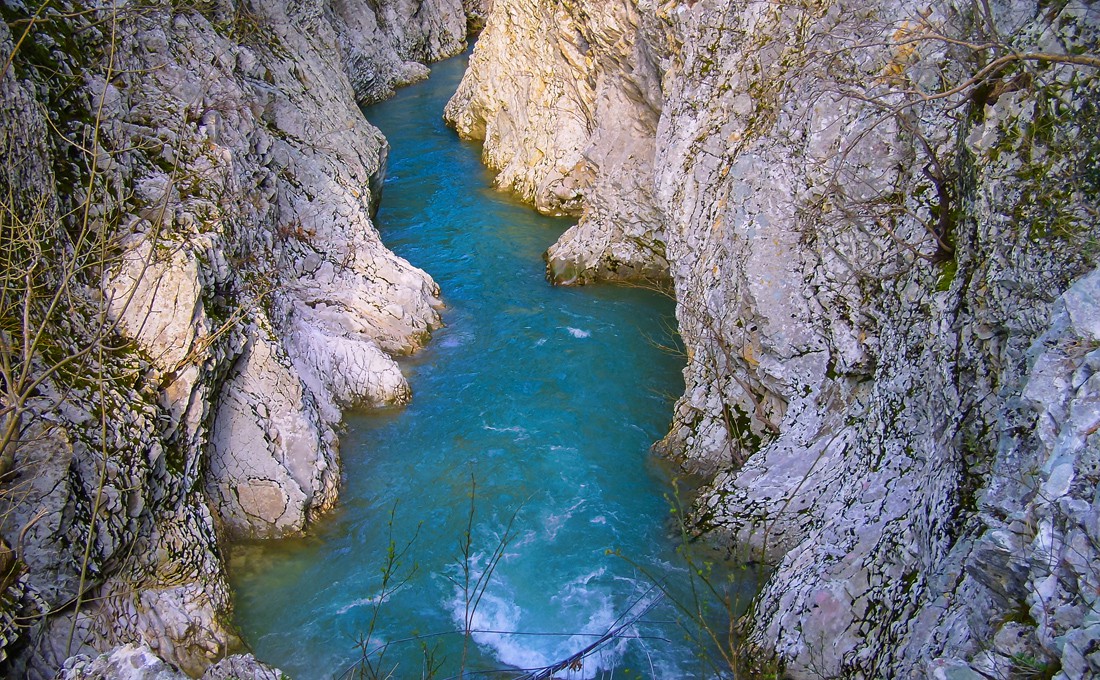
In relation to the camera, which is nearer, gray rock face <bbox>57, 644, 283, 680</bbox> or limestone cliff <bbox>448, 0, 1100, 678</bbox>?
limestone cliff <bbox>448, 0, 1100, 678</bbox>

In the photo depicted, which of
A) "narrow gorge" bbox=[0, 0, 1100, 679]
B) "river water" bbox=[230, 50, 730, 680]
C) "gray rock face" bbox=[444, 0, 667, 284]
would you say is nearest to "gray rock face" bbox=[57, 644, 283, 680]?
"narrow gorge" bbox=[0, 0, 1100, 679]

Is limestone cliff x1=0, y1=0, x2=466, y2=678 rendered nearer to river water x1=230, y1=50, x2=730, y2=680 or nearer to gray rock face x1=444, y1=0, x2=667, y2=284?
river water x1=230, y1=50, x2=730, y2=680

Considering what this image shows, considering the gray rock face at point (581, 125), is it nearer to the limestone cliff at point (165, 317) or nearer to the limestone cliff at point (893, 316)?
the limestone cliff at point (893, 316)

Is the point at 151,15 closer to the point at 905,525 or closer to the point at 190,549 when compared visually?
the point at 190,549

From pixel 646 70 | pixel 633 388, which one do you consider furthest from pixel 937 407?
pixel 646 70

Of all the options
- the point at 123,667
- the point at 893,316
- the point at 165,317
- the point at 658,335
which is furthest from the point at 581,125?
the point at 123,667

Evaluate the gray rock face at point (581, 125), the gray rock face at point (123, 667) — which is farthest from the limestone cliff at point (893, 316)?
the gray rock face at point (123, 667)
